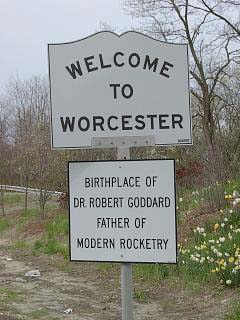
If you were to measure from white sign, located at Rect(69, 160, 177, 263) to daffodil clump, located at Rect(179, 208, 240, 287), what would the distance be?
478cm

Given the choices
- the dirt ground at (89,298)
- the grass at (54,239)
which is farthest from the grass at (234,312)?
the grass at (54,239)

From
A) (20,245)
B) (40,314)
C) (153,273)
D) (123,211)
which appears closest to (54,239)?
(20,245)

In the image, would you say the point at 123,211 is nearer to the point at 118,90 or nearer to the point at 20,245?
the point at 118,90

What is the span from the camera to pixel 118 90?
385cm

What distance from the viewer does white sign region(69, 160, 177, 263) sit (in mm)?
3701

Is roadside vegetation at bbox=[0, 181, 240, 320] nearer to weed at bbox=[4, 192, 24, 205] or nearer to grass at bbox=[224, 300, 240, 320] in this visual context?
grass at bbox=[224, 300, 240, 320]

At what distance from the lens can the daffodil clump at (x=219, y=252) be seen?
8.48 m

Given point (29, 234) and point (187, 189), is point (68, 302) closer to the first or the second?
point (187, 189)

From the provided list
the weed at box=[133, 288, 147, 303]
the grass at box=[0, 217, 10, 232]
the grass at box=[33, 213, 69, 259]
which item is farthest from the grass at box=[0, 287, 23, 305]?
the grass at box=[0, 217, 10, 232]

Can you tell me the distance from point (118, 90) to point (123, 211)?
0.81 m

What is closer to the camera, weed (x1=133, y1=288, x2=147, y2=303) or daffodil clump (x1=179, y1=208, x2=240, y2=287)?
daffodil clump (x1=179, y1=208, x2=240, y2=287)

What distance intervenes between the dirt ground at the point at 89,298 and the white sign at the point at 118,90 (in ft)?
13.2

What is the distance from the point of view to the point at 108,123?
12.6ft

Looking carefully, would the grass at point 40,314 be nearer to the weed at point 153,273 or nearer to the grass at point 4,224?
the weed at point 153,273
